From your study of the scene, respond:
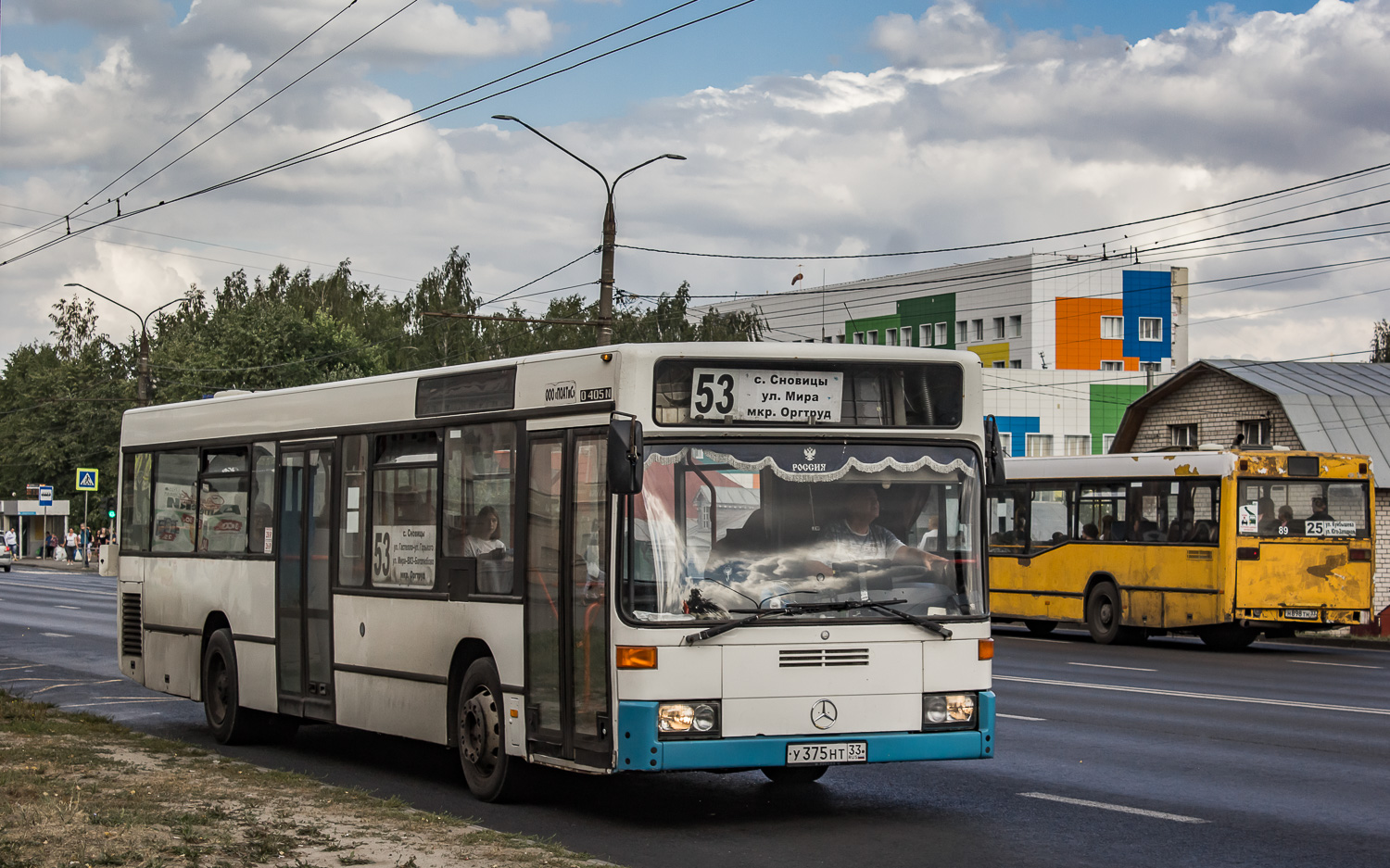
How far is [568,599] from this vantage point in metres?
9.62

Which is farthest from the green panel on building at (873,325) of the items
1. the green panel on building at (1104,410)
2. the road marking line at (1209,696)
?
the road marking line at (1209,696)

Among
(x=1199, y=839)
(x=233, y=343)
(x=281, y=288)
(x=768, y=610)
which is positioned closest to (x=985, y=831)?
(x=1199, y=839)

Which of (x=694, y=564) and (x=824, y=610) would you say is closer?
(x=694, y=564)

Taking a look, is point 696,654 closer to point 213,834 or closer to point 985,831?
point 985,831

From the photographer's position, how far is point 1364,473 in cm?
2580

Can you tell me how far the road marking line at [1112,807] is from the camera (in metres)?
9.48

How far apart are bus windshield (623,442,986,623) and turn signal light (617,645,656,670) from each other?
16cm

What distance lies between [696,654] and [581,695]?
31.4 inches

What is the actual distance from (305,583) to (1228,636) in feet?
59.7

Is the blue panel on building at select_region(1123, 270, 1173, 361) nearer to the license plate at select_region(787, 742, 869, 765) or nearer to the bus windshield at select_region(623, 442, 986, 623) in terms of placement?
the bus windshield at select_region(623, 442, 986, 623)

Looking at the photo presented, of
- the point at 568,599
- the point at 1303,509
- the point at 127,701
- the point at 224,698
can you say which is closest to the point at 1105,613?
the point at 1303,509

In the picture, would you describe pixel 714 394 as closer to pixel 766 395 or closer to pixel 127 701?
pixel 766 395

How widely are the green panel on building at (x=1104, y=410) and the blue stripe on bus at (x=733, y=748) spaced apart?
251 feet

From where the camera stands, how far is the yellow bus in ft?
82.7
